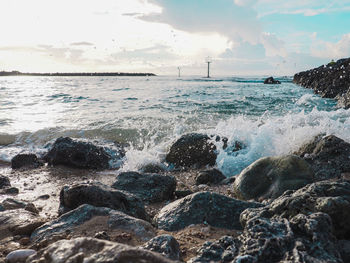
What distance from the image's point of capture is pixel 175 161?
6621 mm

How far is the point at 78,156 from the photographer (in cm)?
677

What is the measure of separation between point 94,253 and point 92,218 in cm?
129

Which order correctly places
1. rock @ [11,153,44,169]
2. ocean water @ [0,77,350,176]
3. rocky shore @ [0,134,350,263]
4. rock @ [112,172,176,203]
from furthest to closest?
1. rock @ [11,153,44,169]
2. ocean water @ [0,77,350,176]
3. rock @ [112,172,176,203]
4. rocky shore @ [0,134,350,263]

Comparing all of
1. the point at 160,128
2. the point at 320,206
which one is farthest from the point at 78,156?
the point at 320,206

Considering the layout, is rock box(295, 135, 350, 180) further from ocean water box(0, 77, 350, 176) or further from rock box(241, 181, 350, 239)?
rock box(241, 181, 350, 239)

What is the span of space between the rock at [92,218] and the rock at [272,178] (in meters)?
2.00

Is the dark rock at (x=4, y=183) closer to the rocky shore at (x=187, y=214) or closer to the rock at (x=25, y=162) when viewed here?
the rocky shore at (x=187, y=214)

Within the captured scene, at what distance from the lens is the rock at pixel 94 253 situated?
4.60 ft

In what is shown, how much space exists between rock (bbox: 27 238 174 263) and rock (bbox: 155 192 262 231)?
5.07ft

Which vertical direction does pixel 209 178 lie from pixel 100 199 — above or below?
below

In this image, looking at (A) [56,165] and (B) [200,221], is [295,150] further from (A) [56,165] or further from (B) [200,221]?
(A) [56,165]

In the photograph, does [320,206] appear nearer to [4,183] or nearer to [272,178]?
[272,178]

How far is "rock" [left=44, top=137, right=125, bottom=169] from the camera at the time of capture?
670cm

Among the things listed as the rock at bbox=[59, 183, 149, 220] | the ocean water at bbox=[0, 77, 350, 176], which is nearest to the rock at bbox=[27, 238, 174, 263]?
the rock at bbox=[59, 183, 149, 220]
